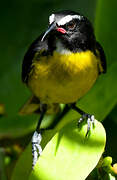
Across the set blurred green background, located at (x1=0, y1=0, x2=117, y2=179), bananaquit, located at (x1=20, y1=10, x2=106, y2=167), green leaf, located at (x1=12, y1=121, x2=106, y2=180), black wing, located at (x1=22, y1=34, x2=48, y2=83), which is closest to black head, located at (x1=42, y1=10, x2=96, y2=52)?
bananaquit, located at (x1=20, y1=10, x2=106, y2=167)

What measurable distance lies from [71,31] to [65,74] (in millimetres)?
276

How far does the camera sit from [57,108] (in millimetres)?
3248

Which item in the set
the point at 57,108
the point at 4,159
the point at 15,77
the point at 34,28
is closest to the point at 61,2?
the point at 34,28

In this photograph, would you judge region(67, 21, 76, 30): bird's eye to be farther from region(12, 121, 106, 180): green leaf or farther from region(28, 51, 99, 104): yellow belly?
region(12, 121, 106, 180): green leaf

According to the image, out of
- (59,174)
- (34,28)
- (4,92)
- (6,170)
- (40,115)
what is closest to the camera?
(59,174)

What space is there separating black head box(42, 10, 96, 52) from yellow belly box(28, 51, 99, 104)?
0.06m

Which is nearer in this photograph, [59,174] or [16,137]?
[59,174]

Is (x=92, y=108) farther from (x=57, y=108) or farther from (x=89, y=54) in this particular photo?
(x=57, y=108)

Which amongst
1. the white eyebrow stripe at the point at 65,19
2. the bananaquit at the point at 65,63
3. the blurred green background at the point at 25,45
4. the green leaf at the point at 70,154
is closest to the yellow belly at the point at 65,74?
the bananaquit at the point at 65,63

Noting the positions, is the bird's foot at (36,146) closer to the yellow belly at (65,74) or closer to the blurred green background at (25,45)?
the blurred green background at (25,45)

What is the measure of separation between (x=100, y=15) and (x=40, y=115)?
0.79 meters

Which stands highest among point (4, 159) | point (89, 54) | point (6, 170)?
point (89, 54)

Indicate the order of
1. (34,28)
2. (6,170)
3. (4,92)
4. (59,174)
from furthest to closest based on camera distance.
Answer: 1. (34,28)
2. (4,92)
3. (6,170)
4. (59,174)

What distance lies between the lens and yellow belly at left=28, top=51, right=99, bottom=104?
8.83 ft
